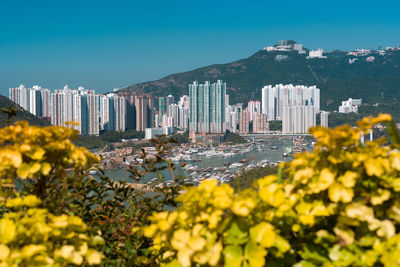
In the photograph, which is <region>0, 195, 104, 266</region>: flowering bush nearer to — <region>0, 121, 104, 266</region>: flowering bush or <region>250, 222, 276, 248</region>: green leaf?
<region>0, 121, 104, 266</region>: flowering bush

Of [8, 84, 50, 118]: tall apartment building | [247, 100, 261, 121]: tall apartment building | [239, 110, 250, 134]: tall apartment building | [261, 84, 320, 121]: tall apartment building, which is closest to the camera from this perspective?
[8, 84, 50, 118]: tall apartment building

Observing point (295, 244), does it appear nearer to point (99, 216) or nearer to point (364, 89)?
point (99, 216)

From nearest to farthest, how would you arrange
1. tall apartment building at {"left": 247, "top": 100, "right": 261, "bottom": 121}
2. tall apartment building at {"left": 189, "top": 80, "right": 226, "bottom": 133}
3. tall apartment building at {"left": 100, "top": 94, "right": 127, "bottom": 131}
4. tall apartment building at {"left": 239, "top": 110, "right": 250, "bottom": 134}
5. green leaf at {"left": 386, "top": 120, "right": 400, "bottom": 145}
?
1. green leaf at {"left": 386, "top": 120, "right": 400, "bottom": 145}
2. tall apartment building at {"left": 100, "top": 94, "right": 127, "bottom": 131}
3. tall apartment building at {"left": 189, "top": 80, "right": 226, "bottom": 133}
4. tall apartment building at {"left": 239, "top": 110, "right": 250, "bottom": 134}
5. tall apartment building at {"left": 247, "top": 100, "right": 261, "bottom": 121}

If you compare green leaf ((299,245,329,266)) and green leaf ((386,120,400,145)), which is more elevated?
green leaf ((386,120,400,145))

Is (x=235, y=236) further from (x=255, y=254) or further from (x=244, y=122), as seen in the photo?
(x=244, y=122)

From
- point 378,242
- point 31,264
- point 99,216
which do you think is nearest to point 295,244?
point 378,242

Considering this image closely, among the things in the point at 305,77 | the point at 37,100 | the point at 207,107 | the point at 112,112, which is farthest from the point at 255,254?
the point at 305,77

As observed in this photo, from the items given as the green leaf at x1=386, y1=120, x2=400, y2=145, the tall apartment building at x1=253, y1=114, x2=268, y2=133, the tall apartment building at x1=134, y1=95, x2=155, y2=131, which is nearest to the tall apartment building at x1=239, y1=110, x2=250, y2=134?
the tall apartment building at x1=253, y1=114, x2=268, y2=133

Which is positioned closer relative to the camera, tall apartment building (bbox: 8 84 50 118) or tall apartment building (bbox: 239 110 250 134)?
tall apartment building (bbox: 8 84 50 118)

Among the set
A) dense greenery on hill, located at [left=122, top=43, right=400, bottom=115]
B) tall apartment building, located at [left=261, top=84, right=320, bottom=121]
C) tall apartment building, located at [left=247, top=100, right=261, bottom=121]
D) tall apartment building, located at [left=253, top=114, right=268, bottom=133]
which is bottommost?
tall apartment building, located at [left=253, top=114, right=268, bottom=133]
